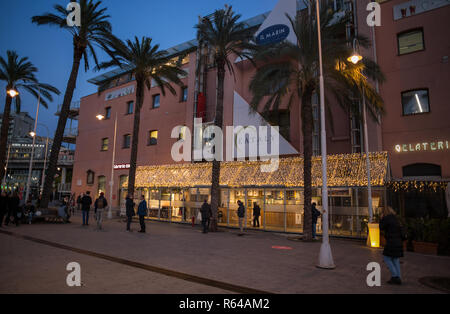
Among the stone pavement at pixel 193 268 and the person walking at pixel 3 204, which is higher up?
the person walking at pixel 3 204

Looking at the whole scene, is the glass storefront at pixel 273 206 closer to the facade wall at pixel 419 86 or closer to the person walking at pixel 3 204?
the facade wall at pixel 419 86

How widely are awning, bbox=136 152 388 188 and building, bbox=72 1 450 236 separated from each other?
7cm

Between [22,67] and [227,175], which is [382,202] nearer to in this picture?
[227,175]

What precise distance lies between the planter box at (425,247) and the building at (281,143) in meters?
3.38

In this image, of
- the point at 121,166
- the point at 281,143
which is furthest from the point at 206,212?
the point at 121,166

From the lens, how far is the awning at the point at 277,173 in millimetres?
16031

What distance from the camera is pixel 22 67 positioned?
26.1m

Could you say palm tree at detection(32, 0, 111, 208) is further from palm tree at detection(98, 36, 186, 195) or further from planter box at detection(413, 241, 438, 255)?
planter box at detection(413, 241, 438, 255)

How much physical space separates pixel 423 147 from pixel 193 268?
1522 centimetres
